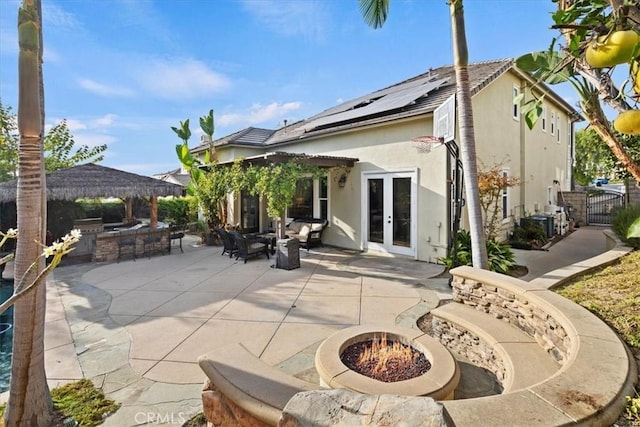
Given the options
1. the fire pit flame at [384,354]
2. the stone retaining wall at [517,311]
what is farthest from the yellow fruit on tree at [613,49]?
the fire pit flame at [384,354]

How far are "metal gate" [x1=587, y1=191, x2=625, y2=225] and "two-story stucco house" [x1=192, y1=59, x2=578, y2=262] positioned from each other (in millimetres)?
5801

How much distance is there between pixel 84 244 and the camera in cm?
1172

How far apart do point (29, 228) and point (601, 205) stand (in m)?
26.7

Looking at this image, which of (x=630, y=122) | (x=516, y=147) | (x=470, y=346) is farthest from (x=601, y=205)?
(x=630, y=122)

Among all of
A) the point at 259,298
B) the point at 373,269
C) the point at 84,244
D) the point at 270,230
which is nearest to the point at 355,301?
the point at 259,298

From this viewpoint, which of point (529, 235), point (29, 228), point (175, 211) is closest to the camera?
point (29, 228)

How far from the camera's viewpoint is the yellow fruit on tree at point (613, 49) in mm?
1389

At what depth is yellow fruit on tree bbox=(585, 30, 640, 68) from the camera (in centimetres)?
139

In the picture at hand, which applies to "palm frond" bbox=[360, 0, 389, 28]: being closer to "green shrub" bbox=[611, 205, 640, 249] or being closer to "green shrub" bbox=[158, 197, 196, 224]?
"green shrub" bbox=[611, 205, 640, 249]

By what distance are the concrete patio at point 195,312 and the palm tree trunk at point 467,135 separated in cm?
149

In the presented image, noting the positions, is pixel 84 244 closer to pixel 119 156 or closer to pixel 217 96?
pixel 217 96

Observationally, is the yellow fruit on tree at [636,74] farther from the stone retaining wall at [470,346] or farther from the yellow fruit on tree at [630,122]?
the stone retaining wall at [470,346]

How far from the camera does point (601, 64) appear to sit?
1.49 m

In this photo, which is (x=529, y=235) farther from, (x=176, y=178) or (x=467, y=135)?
(x=176, y=178)
